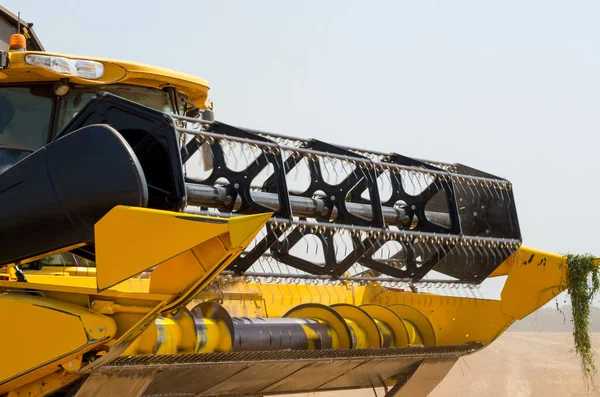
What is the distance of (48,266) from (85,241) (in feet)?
4.92

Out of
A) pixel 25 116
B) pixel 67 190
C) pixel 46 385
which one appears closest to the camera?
pixel 67 190

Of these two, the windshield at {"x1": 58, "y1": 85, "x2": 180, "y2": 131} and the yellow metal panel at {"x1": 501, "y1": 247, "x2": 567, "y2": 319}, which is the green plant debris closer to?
the yellow metal panel at {"x1": 501, "y1": 247, "x2": 567, "y2": 319}

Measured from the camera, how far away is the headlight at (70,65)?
6230 mm

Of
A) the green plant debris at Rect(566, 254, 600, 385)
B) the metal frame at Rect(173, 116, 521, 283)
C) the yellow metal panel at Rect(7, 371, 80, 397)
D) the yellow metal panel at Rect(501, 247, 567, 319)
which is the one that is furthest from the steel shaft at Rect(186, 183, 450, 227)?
the yellow metal panel at Rect(7, 371, 80, 397)

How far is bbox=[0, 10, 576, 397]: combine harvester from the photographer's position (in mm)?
4559

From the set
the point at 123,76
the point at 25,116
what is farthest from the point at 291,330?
the point at 25,116

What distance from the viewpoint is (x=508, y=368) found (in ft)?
64.3

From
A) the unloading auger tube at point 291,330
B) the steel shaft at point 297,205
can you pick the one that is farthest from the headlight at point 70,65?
the unloading auger tube at point 291,330

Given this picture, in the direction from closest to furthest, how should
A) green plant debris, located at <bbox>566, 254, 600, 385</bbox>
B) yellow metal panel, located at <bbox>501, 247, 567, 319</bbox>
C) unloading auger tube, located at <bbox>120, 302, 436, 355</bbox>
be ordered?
unloading auger tube, located at <bbox>120, 302, 436, 355</bbox>, green plant debris, located at <bbox>566, 254, 600, 385</bbox>, yellow metal panel, located at <bbox>501, 247, 567, 319</bbox>

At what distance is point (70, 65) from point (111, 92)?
381 millimetres

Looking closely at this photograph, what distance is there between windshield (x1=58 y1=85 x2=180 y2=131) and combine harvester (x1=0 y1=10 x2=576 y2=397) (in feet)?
0.04

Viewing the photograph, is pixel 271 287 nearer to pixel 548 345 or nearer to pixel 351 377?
pixel 351 377

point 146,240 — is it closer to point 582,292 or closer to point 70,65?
point 70,65

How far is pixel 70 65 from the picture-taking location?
20.9 ft
